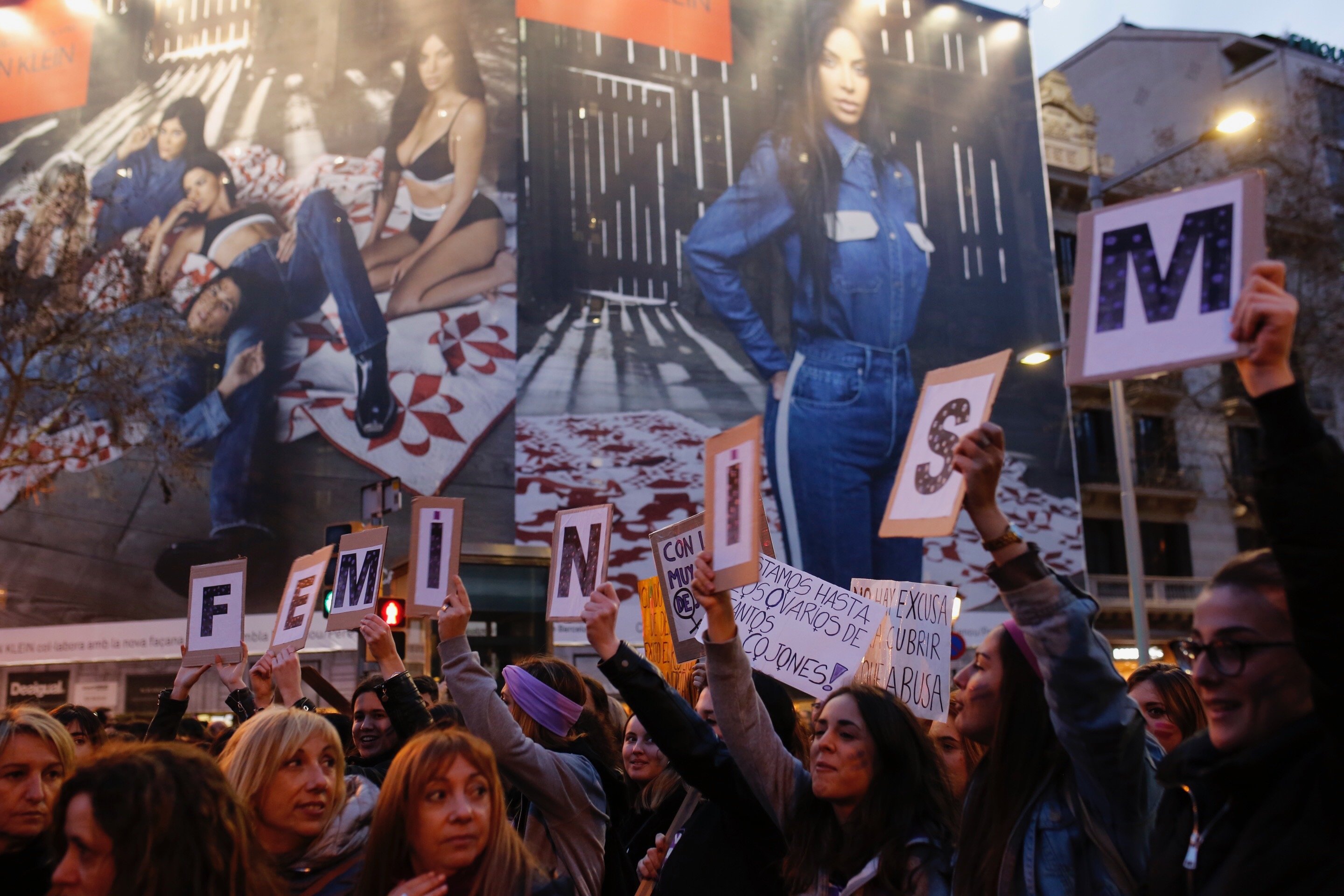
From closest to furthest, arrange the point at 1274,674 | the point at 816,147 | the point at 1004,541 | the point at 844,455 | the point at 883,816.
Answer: the point at 1274,674
the point at 1004,541
the point at 883,816
the point at 844,455
the point at 816,147

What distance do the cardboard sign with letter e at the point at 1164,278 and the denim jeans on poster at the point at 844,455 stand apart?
21.8 metres

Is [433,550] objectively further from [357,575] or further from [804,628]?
[804,628]

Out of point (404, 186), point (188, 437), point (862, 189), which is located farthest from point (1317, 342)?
point (188, 437)

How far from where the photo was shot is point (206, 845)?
242 centimetres

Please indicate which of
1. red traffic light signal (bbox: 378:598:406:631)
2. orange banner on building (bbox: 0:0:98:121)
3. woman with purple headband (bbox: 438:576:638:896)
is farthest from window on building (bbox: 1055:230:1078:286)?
woman with purple headband (bbox: 438:576:638:896)

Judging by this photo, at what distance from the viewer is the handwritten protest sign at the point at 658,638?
591cm

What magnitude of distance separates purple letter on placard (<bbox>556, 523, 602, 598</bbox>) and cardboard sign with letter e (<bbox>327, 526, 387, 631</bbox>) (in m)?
0.91

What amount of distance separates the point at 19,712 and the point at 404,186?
69.4 ft

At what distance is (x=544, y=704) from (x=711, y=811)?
94cm

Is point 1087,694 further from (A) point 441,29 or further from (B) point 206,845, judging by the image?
(A) point 441,29

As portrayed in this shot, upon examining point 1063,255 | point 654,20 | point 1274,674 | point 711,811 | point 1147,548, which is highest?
point 654,20

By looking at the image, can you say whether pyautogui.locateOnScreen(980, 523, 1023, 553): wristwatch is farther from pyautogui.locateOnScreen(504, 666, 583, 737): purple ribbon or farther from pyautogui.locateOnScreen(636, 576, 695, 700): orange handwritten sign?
pyautogui.locateOnScreen(636, 576, 695, 700): orange handwritten sign

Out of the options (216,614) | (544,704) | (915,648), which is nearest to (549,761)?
(544,704)

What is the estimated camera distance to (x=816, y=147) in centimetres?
2667
